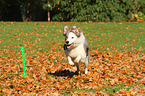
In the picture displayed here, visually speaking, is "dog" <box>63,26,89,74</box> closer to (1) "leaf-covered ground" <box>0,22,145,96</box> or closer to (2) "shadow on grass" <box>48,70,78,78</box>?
(1) "leaf-covered ground" <box>0,22,145,96</box>

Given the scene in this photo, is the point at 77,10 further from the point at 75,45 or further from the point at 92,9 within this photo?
the point at 75,45

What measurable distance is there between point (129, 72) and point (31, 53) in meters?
5.54

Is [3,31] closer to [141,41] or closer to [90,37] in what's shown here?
[90,37]

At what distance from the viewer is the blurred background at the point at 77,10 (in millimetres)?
28922

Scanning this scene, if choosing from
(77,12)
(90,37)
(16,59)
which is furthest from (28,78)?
(77,12)

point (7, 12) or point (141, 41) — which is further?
point (7, 12)

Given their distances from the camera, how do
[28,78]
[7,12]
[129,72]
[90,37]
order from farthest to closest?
1. [7,12]
2. [90,37]
3. [129,72]
4. [28,78]

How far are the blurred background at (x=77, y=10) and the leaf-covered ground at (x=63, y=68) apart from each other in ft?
33.4

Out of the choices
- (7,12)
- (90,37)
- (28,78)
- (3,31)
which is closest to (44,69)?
(28,78)

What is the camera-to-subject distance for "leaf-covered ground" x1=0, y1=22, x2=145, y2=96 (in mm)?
7086

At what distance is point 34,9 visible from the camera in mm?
34312

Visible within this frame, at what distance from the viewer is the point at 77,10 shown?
2983 cm

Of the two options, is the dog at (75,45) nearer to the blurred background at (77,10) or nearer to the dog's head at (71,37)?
the dog's head at (71,37)

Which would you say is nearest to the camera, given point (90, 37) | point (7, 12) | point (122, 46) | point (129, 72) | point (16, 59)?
point (129, 72)
